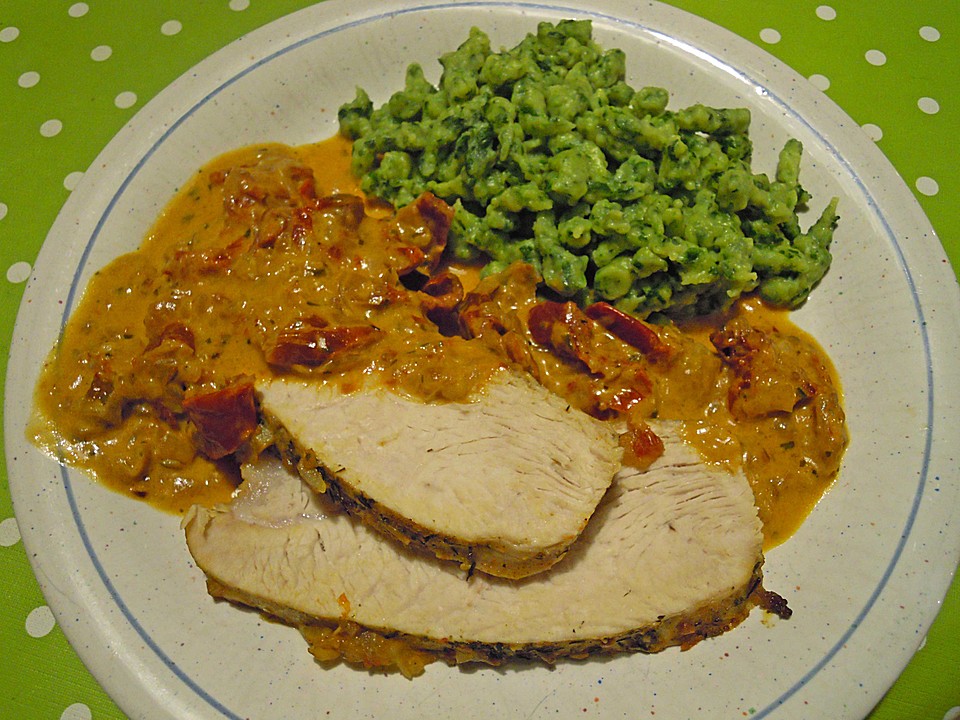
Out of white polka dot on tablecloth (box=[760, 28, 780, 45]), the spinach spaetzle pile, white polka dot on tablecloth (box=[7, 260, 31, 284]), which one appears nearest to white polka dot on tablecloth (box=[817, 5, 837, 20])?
white polka dot on tablecloth (box=[760, 28, 780, 45])

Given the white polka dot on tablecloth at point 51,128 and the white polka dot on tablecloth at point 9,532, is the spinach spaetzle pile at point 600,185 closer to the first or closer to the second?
the white polka dot on tablecloth at point 51,128

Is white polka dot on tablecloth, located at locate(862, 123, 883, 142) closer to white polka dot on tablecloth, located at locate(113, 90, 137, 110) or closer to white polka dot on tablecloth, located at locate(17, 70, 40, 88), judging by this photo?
white polka dot on tablecloth, located at locate(113, 90, 137, 110)

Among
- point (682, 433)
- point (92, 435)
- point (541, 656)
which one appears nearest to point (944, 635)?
point (682, 433)

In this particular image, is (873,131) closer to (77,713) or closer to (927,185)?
(927,185)

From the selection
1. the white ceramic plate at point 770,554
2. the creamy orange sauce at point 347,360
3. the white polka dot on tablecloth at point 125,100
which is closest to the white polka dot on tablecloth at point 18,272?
the white ceramic plate at point 770,554

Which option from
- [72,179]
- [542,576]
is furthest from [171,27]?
[542,576]

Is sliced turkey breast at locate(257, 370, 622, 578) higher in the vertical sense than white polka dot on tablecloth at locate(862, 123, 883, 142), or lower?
lower

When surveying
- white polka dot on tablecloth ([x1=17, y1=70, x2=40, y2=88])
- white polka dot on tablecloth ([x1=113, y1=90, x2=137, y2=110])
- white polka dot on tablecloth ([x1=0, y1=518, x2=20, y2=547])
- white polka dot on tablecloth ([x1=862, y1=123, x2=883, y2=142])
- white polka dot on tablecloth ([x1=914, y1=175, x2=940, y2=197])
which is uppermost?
white polka dot on tablecloth ([x1=862, y1=123, x2=883, y2=142])
